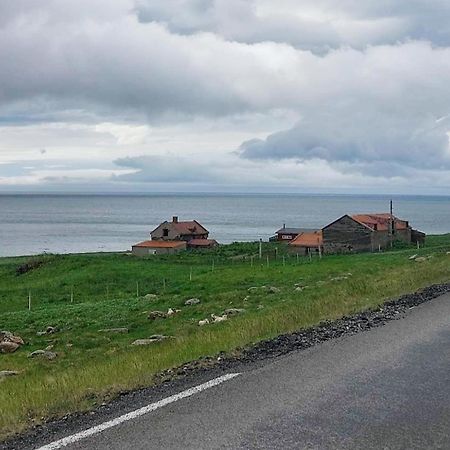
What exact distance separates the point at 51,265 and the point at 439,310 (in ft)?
158

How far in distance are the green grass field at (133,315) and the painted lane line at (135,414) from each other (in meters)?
0.62

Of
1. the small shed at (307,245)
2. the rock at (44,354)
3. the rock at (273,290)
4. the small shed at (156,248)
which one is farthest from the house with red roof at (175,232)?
the rock at (44,354)

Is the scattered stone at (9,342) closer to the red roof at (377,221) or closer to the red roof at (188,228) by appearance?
the red roof at (377,221)

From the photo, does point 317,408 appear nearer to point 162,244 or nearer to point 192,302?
point 192,302

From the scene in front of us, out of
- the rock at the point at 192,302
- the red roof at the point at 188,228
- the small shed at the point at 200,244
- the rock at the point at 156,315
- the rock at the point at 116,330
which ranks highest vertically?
the red roof at the point at 188,228

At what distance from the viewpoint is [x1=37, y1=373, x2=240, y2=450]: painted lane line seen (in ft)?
18.9

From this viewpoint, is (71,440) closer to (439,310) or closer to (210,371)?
(210,371)

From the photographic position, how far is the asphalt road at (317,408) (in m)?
5.84

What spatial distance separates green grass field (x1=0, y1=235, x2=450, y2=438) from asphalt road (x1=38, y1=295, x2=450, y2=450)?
1.07 metres

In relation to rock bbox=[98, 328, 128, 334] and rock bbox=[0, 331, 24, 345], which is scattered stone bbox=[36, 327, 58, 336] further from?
rock bbox=[98, 328, 128, 334]

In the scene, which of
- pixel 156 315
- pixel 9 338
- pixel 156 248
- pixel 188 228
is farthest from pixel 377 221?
pixel 9 338

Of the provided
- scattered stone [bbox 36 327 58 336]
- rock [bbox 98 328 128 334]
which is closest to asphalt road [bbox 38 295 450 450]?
rock [bbox 98 328 128 334]

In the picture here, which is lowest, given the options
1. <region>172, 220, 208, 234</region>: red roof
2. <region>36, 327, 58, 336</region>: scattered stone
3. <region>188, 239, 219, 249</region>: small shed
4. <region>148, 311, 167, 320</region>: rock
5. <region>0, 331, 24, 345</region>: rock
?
<region>36, 327, 58, 336</region>: scattered stone

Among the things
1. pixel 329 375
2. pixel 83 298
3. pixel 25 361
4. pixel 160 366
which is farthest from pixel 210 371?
pixel 83 298
